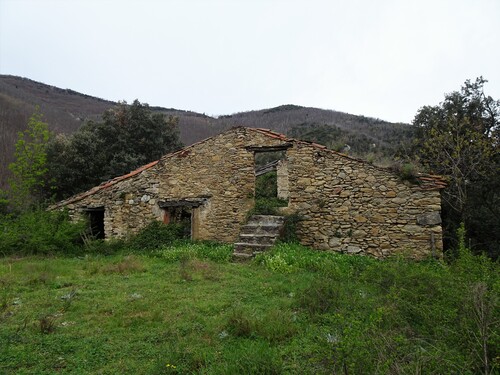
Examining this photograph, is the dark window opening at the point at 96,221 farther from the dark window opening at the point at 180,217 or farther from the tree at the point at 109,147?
the tree at the point at 109,147

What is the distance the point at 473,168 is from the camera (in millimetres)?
10570

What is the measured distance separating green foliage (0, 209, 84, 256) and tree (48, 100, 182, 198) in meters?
6.40

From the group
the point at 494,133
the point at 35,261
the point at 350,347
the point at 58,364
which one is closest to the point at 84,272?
the point at 35,261

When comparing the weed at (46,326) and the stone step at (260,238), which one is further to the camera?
the stone step at (260,238)

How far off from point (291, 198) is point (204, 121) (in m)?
38.3

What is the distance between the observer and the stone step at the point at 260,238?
8469mm

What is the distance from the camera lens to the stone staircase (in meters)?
8.32

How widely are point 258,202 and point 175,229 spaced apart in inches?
105

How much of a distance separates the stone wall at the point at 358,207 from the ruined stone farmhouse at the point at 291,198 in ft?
0.08

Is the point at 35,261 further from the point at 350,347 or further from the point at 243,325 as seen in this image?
the point at 350,347

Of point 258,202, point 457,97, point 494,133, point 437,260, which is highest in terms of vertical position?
point 457,97

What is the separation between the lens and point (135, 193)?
10.4 meters

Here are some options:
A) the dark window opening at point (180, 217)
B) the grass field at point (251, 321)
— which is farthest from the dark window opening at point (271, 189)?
the grass field at point (251, 321)

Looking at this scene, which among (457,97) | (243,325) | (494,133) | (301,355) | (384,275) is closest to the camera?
(301,355)
